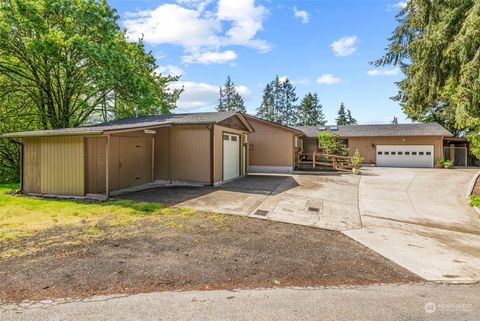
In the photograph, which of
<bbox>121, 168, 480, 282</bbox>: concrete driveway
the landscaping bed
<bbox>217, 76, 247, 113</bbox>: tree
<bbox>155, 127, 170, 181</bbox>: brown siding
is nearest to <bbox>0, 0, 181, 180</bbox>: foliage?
<bbox>155, 127, 170, 181</bbox>: brown siding

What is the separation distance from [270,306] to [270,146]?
1587 centimetres

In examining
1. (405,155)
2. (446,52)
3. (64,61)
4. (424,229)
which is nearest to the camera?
(424,229)

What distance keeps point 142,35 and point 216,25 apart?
9518 mm

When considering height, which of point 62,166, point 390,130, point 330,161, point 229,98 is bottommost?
point 330,161

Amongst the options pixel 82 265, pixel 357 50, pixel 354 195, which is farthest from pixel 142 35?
pixel 82 265

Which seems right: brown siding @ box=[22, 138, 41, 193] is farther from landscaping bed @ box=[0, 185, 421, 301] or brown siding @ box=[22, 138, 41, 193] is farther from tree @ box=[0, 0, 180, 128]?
tree @ box=[0, 0, 180, 128]

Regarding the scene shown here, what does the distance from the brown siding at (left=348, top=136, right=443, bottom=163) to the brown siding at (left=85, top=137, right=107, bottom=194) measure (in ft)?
68.8

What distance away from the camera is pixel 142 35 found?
21141 millimetres

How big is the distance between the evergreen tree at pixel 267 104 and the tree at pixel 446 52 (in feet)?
126

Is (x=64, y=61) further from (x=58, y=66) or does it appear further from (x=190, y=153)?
(x=190, y=153)

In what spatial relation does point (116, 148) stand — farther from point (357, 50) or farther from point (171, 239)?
point (357, 50)

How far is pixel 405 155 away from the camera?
22422 millimetres

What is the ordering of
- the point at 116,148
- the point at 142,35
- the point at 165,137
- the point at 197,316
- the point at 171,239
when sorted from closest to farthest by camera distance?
the point at 197,316 → the point at 171,239 → the point at 116,148 → the point at 165,137 → the point at 142,35

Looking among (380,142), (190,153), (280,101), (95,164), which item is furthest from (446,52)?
(280,101)
